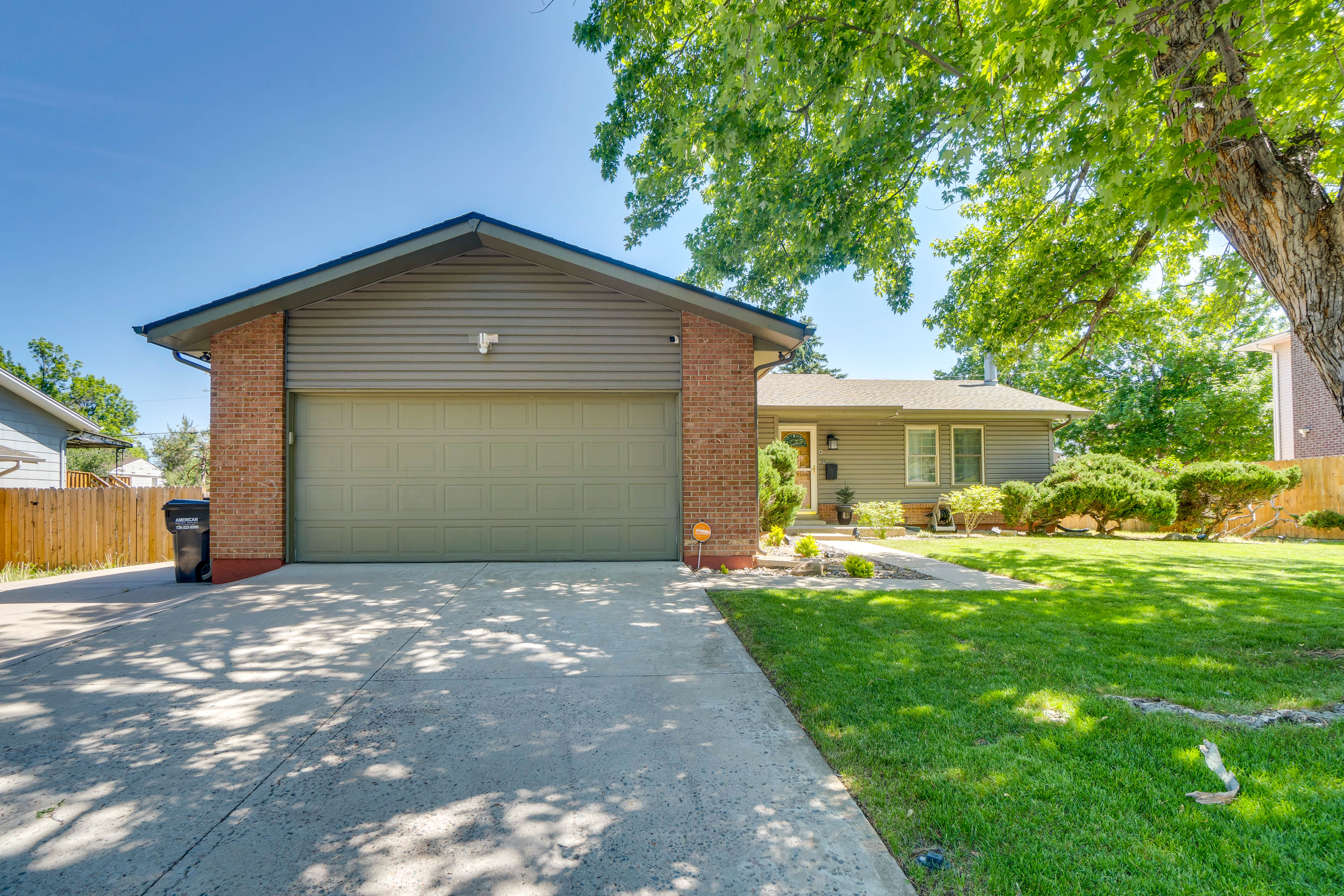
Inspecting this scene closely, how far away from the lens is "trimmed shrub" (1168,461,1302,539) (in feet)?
38.9

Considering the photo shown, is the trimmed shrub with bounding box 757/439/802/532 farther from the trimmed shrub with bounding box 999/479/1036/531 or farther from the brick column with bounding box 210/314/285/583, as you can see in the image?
the brick column with bounding box 210/314/285/583

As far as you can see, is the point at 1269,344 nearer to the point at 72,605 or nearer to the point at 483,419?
the point at 483,419

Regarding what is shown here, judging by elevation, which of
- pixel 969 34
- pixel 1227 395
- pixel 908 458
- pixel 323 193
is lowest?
pixel 908 458

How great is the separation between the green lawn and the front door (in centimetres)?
793

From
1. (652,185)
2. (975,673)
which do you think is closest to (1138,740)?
(975,673)

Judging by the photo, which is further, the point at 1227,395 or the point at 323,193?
the point at 1227,395

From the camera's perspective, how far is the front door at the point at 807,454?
46.0 ft

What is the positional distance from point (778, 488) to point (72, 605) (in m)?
9.11

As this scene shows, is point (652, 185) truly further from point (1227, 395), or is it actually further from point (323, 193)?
point (1227, 395)

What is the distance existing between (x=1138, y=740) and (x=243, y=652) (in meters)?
5.63

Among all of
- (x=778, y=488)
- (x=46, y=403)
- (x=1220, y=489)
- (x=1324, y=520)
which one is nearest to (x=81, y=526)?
(x=46, y=403)

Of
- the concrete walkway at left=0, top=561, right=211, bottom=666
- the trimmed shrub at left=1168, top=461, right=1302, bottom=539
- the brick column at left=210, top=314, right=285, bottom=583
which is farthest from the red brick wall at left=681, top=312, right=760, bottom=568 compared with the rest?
the trimmed shrub at left=1168, top=461, right=1302, bottom=539

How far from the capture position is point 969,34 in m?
5.73

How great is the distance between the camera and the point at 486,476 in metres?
7.47
